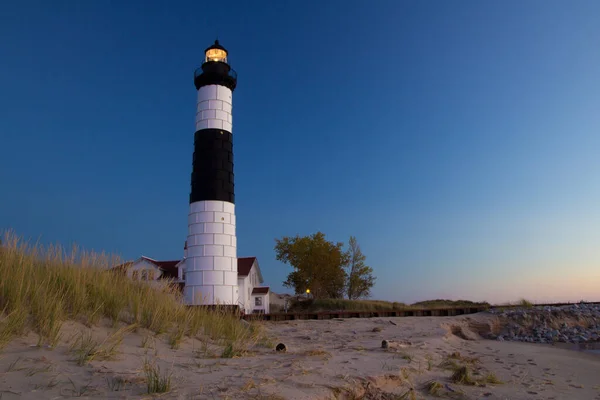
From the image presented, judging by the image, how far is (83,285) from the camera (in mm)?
5754

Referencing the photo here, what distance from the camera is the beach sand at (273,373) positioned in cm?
328

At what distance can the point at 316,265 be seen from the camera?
38094mm

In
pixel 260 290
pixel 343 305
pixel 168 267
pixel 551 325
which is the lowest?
pixel 551 325

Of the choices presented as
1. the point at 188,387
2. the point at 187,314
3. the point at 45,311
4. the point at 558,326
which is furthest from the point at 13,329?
the point at 558,326

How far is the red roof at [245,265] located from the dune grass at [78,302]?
22.2m

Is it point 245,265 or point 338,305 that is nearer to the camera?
point 245,265

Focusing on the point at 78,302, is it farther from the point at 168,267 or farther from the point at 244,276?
the point at 168,267

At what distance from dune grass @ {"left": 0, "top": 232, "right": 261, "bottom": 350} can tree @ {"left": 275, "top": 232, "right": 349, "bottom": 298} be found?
99.8 ft

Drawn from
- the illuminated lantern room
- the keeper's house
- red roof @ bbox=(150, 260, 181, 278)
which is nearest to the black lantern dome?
the illuminated lantern room

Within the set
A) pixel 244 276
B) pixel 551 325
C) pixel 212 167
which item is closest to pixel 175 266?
pixel 244 276

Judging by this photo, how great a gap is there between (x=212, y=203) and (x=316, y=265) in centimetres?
2112

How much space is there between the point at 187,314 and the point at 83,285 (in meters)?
1.87

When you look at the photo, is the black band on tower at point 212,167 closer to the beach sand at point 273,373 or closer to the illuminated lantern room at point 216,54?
the illuminated lantern room at point 216,54

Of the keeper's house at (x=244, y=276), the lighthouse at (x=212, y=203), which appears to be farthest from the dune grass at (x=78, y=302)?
the keeper's house at (x=244, y=276)
